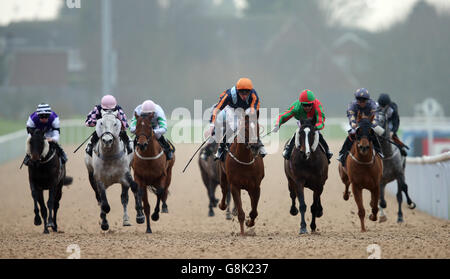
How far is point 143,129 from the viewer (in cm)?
1114

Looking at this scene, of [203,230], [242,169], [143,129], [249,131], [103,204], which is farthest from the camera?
[203,230]

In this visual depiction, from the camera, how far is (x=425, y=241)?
926cm

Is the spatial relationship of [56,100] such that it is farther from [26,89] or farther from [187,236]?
[187,236]

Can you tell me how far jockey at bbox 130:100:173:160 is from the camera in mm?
11344

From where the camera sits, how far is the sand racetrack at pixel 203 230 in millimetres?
8544

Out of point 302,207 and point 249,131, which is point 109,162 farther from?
point 302,207

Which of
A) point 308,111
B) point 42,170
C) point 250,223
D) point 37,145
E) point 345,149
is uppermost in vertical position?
point 308,111

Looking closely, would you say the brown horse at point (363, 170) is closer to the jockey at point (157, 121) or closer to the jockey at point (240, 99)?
the jockey at point (240, 99)

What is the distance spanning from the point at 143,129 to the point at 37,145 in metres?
1.52

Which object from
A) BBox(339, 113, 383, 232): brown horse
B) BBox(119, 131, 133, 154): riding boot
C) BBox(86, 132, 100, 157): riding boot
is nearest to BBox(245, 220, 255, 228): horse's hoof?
BBox(339, 113, 383, 232): brown horse

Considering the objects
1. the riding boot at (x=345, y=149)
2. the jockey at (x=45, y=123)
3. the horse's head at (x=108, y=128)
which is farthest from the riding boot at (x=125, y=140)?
the riding boot at (x=345, y=149)

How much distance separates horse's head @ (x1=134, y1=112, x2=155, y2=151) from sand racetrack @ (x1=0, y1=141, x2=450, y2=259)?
1.22 metres

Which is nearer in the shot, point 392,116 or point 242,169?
point 242,169

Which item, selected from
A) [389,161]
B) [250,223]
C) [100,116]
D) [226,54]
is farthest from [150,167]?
[226,54]
